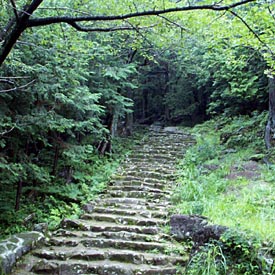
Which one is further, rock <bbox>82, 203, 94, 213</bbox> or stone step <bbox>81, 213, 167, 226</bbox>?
rock <bbox>82, 203, 94, 213</bbox>

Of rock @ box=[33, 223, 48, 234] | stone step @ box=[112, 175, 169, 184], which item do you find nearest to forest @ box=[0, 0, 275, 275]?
stone step @ box=[112, 175, 169, 184]

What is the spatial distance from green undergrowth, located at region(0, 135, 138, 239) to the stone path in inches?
12.6

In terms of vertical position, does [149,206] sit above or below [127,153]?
below

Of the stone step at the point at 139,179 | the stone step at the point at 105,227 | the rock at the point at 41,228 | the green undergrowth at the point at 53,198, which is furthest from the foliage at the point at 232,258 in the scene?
the stone step at the point at 139,179

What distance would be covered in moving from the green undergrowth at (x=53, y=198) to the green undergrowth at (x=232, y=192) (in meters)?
2.10

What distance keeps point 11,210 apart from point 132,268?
3.06 meters

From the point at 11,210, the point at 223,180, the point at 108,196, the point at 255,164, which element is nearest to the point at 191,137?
the point at 255,164

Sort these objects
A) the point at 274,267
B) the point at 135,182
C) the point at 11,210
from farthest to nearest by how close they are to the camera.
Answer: the point at 135,182 < the point at 11,210 < the point at 274,267

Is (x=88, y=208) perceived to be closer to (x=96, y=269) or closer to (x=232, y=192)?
(x=96, y=269)

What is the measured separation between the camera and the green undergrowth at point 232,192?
4047 millimetres

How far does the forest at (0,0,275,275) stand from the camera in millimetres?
4211

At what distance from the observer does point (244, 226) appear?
4445mm

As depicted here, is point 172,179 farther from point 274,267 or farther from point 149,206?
point 274,267

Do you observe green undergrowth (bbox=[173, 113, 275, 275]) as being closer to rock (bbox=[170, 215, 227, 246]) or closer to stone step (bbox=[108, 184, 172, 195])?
rock (bbox=[170, 215, 227, 246])
